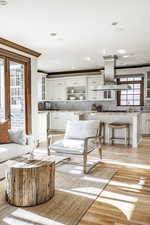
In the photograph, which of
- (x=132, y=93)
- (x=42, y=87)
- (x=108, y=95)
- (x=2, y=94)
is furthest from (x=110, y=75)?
(x=42, y=87)

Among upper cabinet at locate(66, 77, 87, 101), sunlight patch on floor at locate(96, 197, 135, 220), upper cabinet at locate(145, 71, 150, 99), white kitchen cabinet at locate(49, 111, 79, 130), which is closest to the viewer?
sunlight patch on floor at locate(96, 197, 135, 220)

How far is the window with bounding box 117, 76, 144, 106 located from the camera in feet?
25.2

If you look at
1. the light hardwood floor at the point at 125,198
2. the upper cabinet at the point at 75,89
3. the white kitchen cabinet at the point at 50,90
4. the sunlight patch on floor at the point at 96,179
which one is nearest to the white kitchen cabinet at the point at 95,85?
the upper cabinet at the point at 75,89

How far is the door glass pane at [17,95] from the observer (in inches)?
190

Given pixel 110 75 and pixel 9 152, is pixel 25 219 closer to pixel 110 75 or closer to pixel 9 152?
pixel 9 152

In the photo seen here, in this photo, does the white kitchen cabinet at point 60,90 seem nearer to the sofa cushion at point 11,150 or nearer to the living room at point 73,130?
the living room at point 73,130

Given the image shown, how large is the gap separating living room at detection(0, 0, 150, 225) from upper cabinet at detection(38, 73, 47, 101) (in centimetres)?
122

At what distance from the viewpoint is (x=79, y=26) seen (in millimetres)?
3637

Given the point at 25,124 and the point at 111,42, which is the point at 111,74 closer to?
the point at 111,42

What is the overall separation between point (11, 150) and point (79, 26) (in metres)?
2.55

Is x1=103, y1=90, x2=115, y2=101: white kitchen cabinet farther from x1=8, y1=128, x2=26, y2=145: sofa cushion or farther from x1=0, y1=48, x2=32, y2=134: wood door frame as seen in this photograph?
x1=8, y1=128, x2=26, y2=145: sofa cushion

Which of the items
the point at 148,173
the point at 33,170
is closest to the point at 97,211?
the point at 33,170

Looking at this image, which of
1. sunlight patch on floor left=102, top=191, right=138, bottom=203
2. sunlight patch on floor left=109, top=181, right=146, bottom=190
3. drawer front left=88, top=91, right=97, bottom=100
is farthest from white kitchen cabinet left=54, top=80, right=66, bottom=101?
sunlight patch on floor left=102, top=191, right=138, bottom=203

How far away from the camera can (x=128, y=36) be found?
13.7 feet
